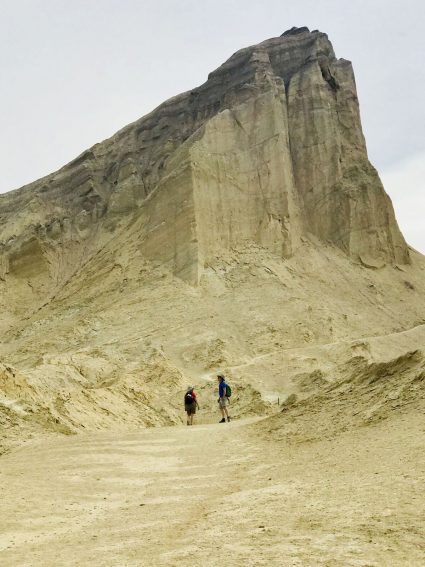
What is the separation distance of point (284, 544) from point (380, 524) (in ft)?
2.33

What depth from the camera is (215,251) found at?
104ft

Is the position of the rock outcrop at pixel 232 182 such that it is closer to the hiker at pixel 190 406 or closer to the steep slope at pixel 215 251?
the steep slope at pixel 215 251

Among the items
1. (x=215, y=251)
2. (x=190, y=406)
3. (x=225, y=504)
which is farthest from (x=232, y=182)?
(x=225, y=504)

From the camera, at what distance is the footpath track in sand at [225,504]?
13.5ft

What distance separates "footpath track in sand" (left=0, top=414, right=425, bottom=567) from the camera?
13.5 ft

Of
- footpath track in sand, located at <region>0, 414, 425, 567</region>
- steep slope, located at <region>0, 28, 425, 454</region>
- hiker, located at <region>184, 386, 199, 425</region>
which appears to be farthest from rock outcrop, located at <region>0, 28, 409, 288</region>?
footpath track in sand, located at <region>0, 414, 425, 567</region>

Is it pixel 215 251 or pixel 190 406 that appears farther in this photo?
pixel 215 251

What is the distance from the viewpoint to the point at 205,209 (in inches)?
1278

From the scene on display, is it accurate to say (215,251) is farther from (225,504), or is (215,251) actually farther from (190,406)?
(225,504)

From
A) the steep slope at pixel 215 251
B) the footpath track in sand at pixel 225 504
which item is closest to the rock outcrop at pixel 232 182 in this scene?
the steep slope at pixel 215 251

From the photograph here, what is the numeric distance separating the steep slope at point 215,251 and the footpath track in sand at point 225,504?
305 inches

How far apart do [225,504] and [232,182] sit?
96.6ft

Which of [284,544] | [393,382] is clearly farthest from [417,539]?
[393,382]

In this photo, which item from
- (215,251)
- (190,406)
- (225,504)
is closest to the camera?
(225,504)
